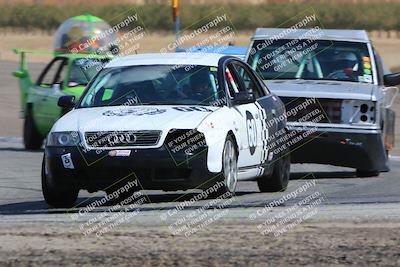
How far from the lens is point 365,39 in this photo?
15.9 m

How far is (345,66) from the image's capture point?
1564 centimetres

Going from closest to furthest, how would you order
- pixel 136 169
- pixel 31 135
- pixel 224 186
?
pixel 136 169 < pixel 224 186 < pixel 31 135

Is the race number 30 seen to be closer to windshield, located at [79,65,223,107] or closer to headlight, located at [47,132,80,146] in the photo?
windshield, located at [79,65,223,107]

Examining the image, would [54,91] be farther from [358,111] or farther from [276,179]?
[276,179]

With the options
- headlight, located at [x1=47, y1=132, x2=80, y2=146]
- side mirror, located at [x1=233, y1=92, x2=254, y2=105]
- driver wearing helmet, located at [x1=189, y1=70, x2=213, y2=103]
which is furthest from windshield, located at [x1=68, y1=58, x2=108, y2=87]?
headlight, located at [x1=47, y1=132, x2=80, y2=146]

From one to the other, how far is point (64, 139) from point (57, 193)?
486 mm

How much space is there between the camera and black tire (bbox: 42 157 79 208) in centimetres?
1109

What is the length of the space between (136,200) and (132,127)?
1.36 meters

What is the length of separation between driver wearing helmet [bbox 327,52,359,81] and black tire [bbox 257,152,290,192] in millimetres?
2568

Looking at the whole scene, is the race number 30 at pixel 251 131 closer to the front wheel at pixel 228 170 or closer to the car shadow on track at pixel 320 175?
the front wheel at pixel 228 170

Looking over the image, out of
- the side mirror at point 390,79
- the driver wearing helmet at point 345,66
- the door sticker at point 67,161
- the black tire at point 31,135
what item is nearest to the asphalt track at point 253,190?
the door sticker at point 67,161

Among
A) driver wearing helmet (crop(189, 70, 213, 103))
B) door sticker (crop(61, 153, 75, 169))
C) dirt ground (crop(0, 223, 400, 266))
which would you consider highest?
dirt ground (crop(0, 223, 400, 266))

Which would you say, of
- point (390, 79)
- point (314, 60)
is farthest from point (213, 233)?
point (390, 79)

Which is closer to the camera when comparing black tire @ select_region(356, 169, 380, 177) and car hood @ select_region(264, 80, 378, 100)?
car hood @ select_region(264, 80, 378, 100)
